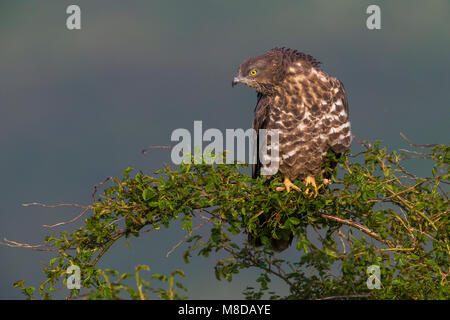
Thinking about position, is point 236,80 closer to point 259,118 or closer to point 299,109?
point 259,118

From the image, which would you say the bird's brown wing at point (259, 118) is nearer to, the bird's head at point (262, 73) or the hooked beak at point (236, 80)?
the bird's head at point (262, 73)

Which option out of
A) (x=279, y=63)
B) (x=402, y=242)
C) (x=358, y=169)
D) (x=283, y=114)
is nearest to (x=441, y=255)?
(x=402, y=242)

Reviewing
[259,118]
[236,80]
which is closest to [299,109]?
[259,118]

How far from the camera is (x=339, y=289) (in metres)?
5.50

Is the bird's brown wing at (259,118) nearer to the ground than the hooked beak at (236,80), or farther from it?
nearer to the ground

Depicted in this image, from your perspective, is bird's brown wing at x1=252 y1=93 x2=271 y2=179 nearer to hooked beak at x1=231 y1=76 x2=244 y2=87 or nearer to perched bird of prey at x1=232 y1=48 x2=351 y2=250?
perched bird of prey at x1=232 y1=48 x2=351 y2=250

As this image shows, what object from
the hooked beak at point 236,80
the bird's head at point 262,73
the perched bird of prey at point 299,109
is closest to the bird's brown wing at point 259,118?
the perched bird of prey at point 299,109

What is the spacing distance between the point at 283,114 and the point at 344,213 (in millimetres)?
1532

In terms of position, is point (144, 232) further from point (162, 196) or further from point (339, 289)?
point (339, 289)

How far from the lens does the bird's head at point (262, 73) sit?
6637mm

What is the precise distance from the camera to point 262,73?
665cm

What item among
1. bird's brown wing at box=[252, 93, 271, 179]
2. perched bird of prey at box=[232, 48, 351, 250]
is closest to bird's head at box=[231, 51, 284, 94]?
perched bird of prey at box=[232, 48, 351, 250]

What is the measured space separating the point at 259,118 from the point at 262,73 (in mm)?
510

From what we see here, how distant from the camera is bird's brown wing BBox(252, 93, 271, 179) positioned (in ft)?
21.9
